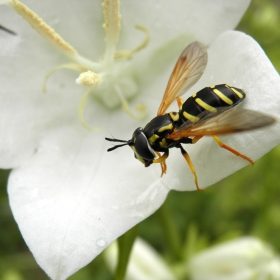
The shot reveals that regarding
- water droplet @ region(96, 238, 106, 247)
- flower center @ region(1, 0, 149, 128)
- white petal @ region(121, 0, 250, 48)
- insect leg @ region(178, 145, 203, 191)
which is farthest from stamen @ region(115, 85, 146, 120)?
water droplet @ region(96, 238, 106, 247)

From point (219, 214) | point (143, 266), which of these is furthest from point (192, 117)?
point (219, 214)

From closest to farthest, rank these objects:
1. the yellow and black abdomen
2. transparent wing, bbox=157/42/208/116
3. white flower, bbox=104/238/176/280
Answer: the yellow and black abdomen
transparent wing, bbox=157/42/208/116
white flower, bbox=104/238/176/280

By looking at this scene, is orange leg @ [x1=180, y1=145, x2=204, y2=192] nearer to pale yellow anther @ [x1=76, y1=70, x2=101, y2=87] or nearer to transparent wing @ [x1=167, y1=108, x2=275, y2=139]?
transparent wing @ [x1=167, y1=108, x2=275, y2=139]

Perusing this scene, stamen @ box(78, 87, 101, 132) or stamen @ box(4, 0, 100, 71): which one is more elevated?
stamen @ box(4, 0, 100, 71)

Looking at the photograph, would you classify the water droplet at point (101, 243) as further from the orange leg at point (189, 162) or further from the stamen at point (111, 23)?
the stamen at point (111, 23)

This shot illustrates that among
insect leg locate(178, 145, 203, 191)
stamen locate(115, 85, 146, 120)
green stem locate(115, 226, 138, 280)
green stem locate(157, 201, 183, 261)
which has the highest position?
insect leg locate(178, 145, 203, 191)

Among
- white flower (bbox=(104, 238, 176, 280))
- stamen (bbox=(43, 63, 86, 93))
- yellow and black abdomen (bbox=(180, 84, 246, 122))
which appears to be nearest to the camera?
yellow and black abdomen (bbox=(180, 84, 246, 122))

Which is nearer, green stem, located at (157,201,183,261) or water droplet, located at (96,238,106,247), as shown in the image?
water droplet, located at (96,238,106,247)
